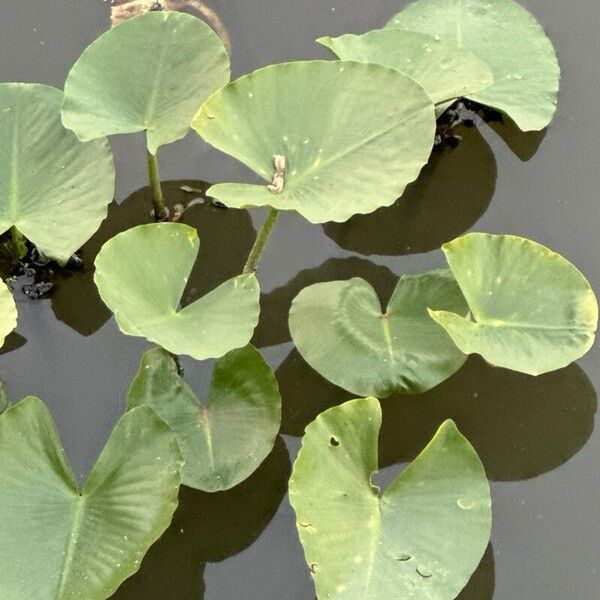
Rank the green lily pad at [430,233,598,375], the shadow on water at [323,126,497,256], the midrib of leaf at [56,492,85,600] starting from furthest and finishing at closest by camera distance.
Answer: the shadow on water at [323,126,497,256] → the green lily pad at [430,233,598,375] → the midrib of leaf at [56,492,85,600]

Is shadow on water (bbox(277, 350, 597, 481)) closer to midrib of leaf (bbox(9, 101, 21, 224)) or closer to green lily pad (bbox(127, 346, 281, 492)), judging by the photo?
green lily pad (bbox(127, 346, 281, 492))

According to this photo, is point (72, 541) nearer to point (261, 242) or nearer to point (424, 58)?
point (261, 242)

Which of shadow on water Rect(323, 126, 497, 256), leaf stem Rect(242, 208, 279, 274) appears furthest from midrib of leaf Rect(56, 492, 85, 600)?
shadow on water Rect(323, 126, 497, 256)

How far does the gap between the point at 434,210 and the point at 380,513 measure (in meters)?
0.45

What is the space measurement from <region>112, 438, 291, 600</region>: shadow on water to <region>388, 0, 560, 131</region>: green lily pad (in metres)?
0.55

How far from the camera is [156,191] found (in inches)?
43.7

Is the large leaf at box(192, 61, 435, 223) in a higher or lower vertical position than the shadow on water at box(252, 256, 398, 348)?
higher

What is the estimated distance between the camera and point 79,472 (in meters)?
1.00

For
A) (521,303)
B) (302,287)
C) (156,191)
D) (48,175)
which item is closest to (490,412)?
(521,303)

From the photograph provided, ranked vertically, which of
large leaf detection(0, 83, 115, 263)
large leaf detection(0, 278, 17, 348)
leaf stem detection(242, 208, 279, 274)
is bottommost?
leaf stem detection(242, 208, 279, 274)

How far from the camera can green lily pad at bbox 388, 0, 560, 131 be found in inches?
45.5

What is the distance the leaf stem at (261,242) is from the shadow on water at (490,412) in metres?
0.12

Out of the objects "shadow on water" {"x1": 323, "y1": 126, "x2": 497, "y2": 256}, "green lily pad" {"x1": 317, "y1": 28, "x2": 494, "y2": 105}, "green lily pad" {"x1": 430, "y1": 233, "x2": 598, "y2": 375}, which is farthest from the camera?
"shadow on water" {"x1": 323, "y1": 126, "x2": 497, "y2": 256}

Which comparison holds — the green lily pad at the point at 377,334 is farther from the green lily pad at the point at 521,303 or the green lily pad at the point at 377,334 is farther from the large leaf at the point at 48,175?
the large leaf at the point at 48,175
